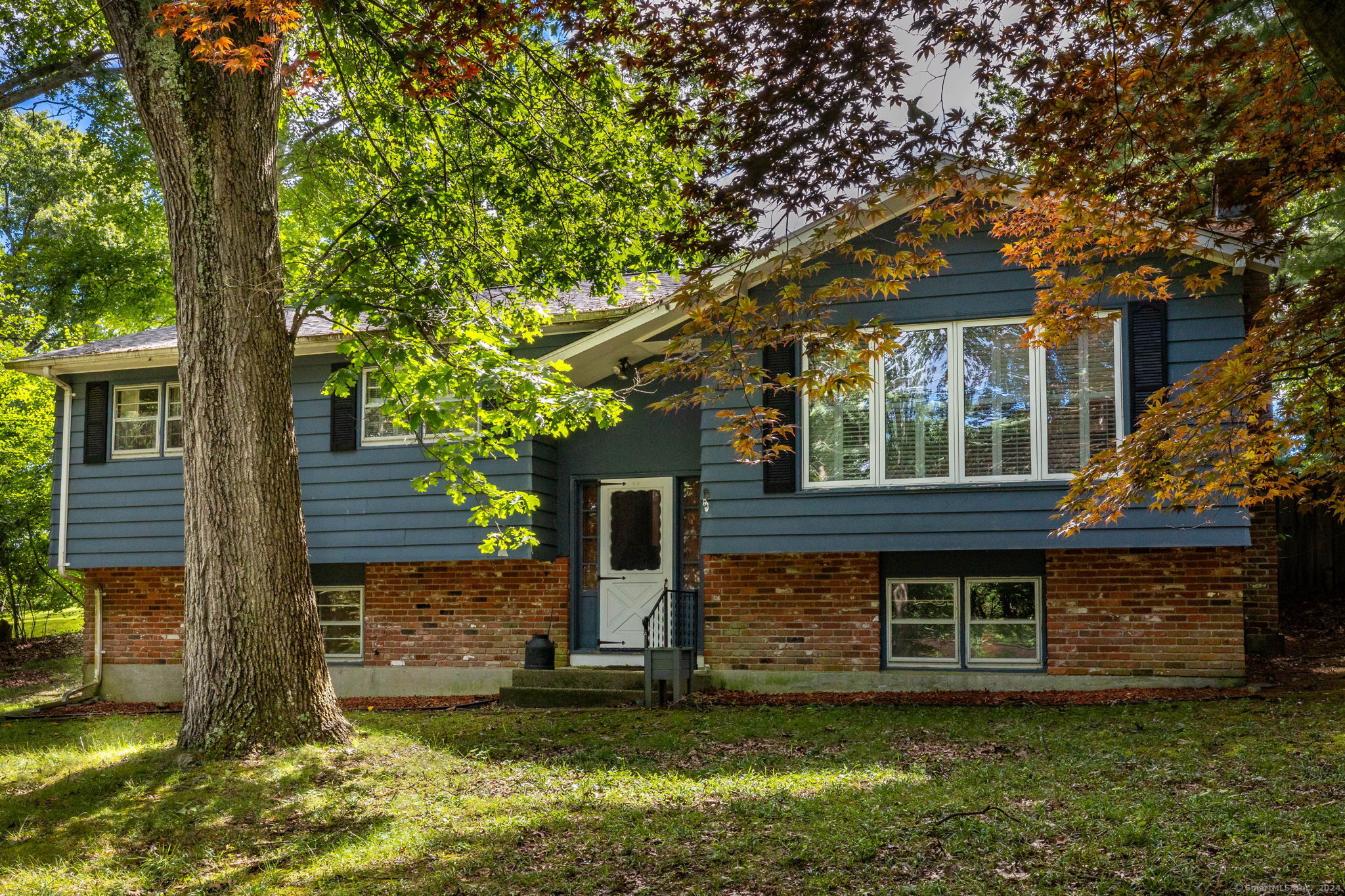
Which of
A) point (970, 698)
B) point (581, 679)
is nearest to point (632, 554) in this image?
point (581, 679)

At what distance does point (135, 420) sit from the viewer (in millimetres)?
14000

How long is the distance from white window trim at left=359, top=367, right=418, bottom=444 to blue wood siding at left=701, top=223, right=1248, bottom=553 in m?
3.80

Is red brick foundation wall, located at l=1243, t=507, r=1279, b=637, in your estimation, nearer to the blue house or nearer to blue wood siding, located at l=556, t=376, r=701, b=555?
the blue house

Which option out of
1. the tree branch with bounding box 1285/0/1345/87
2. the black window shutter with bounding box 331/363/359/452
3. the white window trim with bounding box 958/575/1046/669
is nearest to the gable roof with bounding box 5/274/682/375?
the black window shutter with bounding box 331/363/359/452

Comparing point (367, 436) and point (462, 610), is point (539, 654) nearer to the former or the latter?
point (462, 610)

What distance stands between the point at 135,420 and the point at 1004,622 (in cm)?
1101

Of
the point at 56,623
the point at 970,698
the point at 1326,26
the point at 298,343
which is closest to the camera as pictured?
the point at 1326,26

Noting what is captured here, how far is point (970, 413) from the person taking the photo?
10.4 m

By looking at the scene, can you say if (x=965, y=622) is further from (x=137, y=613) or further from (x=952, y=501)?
(x=137, y=613)

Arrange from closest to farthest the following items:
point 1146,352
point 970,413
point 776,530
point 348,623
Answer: point 1146,352 < point 970,413 < point 776,530 < point 348,623

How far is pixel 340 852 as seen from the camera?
5547 millimetres

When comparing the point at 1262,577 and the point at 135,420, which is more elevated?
the point at 135,420

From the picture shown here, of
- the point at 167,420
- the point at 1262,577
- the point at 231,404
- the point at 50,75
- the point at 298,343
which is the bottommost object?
the point at 1262,577

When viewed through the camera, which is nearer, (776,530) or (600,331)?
(776,530)
